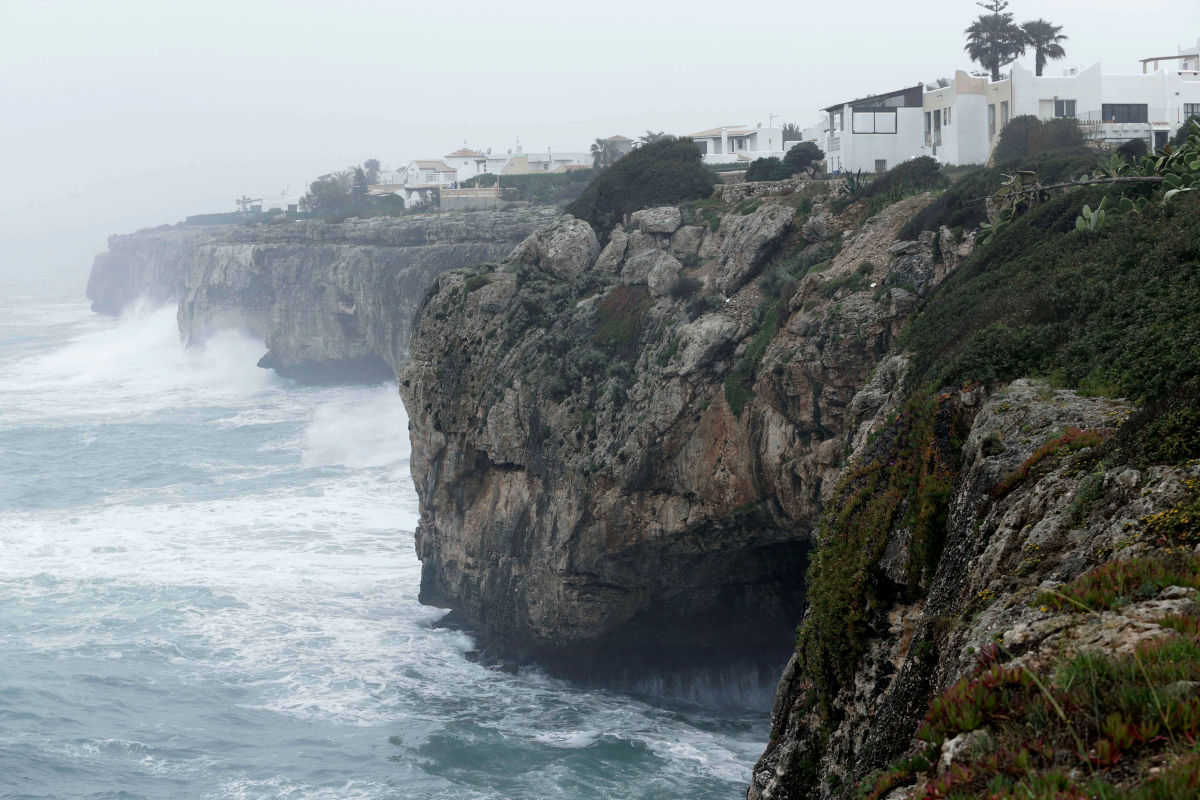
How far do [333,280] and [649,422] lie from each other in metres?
55.6

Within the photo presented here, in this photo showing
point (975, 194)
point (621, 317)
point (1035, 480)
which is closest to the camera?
point (1035, 480)

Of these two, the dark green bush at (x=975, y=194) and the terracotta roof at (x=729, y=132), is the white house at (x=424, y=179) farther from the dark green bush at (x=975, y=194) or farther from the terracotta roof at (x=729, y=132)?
the dark green bush at (x=975, y=194)

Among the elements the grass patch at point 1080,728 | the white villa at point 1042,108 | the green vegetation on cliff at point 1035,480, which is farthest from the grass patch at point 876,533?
the white villa at point 1042,108

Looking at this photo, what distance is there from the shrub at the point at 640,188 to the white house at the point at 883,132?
21.0 feet

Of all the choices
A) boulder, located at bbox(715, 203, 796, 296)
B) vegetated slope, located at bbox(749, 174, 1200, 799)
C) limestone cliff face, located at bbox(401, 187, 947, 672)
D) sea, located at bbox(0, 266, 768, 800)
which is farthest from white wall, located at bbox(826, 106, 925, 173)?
sea, located at bbox(0, 266, 768, 800)

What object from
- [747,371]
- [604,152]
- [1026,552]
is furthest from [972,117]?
[604,152]

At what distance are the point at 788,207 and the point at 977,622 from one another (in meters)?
24.5

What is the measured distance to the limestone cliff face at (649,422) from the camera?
79.9 ft

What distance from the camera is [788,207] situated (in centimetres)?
3105

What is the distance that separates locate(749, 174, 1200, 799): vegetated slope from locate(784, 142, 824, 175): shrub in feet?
77.9

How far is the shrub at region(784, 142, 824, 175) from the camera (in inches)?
1684

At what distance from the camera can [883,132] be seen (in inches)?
1618

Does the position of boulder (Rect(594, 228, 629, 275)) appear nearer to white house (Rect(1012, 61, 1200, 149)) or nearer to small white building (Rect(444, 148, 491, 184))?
white house (Rect(1012, 61, 1200, 149))

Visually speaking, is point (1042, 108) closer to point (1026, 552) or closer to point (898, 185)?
point (898, 185)
